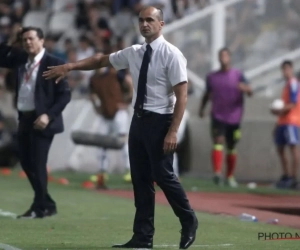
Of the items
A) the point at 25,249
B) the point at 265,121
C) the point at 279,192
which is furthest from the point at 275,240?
the point at 265,121

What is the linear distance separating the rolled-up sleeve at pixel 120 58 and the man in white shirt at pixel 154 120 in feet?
0.20

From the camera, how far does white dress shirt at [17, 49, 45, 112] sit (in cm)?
1332

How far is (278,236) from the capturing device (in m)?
11.3

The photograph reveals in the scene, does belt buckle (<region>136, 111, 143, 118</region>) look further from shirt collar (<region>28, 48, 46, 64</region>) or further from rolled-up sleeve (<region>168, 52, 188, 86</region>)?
shirt collar (<region>28, 48, 46, 64</region>)

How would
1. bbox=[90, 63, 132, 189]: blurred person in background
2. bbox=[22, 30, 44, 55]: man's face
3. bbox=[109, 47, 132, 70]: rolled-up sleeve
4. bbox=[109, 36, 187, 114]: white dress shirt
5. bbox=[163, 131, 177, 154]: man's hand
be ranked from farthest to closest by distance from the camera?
bbox=[90, 63, 132, 189]: blurred person in background, bbox=[22, 30, 44, 55]: man's face, bbox=[109, 47, 132, 70]: rolled-up sleeve, bbox=[109, 36, 187, 114]: white dress shirt, bbox=[163, 131, 177, 154]: man's hand

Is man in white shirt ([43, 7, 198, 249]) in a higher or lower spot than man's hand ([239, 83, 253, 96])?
lower

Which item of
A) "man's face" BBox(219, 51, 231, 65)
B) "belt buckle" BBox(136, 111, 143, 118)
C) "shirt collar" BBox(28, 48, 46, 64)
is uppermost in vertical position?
"man's face" BBox(219, 51, 231, 65)

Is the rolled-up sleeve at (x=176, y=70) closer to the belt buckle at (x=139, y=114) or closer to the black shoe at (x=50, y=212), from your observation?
the belt buckle at (x=139, y=114)

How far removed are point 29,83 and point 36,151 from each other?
2.71ft

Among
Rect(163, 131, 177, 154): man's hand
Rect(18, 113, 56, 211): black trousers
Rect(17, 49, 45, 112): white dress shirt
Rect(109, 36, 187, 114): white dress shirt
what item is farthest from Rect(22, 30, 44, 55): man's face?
Rect(163, 131, 177, 154): man's hand

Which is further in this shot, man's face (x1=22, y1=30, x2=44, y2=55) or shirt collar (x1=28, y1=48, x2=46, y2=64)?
shirt collar (x1=28, y1=48, x2=46, y2=64)

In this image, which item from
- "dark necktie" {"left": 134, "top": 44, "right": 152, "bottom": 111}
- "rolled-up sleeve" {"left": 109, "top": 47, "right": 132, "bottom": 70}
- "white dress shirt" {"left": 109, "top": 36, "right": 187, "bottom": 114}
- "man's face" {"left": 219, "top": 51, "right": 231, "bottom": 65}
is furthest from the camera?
"man's face" {"left": 219, "top": 51, "right": 231, "bottom": 65}

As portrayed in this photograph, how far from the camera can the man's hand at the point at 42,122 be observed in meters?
13.0

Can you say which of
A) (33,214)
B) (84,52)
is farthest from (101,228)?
(84,52)
